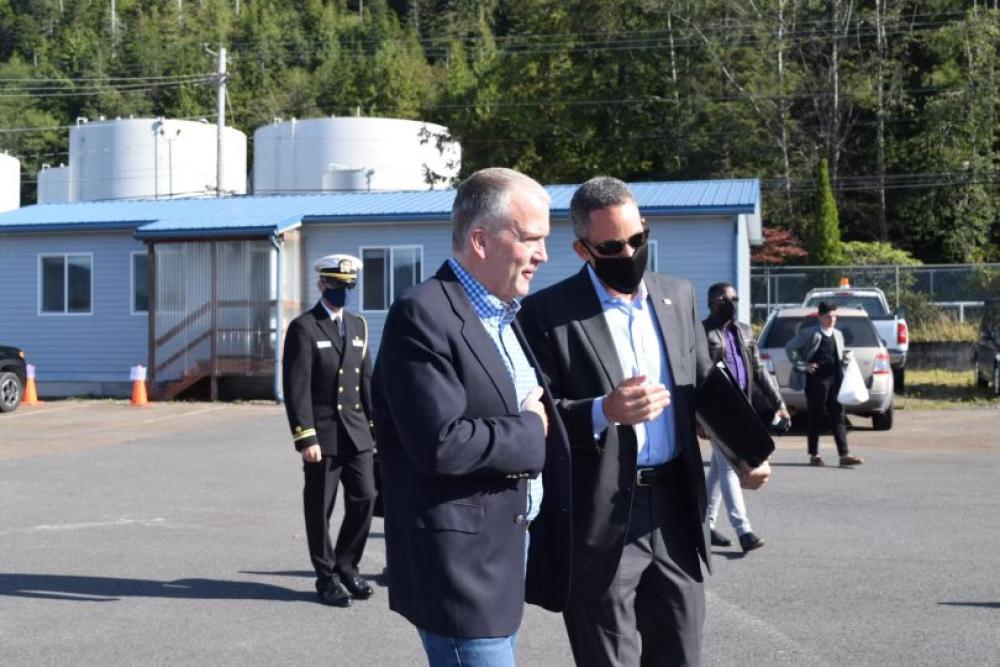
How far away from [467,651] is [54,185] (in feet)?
220

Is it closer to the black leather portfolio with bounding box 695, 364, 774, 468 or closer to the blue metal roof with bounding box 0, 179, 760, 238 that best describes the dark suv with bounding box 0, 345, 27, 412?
the blue metal roof with bounding box 0, 179, 760, 238

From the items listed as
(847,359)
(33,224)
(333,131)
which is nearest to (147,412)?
(33,224)

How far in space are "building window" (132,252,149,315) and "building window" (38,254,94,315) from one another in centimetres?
104

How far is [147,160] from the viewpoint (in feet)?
191

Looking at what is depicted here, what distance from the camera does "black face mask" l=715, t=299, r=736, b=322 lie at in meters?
8.66

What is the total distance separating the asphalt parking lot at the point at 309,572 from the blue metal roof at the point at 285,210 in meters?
10.9

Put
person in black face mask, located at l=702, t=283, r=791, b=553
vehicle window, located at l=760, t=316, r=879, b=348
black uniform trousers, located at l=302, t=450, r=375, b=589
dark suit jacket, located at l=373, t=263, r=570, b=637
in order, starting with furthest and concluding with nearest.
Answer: vehicle window, located at l=760, t=316, r=879, b=348 < person in black face mask, located at l=702, t=283, r=791, b=553 < black uniform trousers, located at l=302, t=450, r=375, b=589 < dark suit jacket, located at l=373, t=263, r=570, b=637

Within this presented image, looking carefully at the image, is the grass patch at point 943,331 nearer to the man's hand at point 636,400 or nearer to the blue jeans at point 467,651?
the man's hand at point 636,400

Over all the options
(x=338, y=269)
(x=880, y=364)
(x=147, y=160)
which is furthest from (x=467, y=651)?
(x=147, y=160)

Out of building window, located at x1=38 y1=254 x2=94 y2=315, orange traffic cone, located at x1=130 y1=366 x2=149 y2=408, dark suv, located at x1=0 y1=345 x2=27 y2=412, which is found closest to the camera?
dark suv, located at x1=0 y1=345 x2=27 y2=412

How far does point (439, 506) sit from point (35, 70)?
100860 mm

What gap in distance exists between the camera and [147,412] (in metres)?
22.5

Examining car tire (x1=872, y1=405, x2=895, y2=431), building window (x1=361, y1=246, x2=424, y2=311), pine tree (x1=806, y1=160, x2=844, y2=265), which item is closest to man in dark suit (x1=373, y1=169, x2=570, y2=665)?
car tire (x1=872, y1=405, x2=895, y2=431)

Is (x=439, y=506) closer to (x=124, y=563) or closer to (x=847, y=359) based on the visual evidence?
(x=124, y=563)
